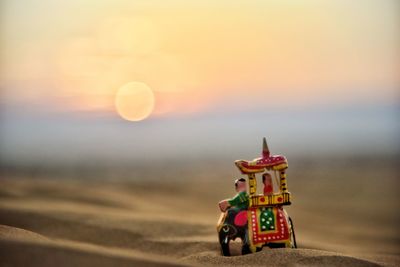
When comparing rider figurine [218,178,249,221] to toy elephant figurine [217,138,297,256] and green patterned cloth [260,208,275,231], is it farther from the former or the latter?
green patterned cloth [260,208,275,231]

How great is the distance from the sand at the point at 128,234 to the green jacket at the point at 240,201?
0.27 meters

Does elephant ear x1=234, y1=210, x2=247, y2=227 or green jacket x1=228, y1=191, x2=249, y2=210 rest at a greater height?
green jacket x1=228, y1=191, x2=249, y2=210

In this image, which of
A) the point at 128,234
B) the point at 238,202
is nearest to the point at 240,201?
the point at 238,202

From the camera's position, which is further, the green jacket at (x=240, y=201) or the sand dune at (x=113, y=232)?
the green jacket at (x=240, y=201)

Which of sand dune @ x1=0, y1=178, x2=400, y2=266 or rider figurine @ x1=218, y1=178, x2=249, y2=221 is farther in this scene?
rider figurine @ x1=218, y1=178, x2=249, y2=221

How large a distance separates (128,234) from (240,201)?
1.32 metres

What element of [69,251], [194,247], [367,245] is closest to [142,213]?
[194,247]

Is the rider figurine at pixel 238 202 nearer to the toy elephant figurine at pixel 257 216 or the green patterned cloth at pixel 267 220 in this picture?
the toy elephant figurine at pixel 257 216

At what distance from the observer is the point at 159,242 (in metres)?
4.15

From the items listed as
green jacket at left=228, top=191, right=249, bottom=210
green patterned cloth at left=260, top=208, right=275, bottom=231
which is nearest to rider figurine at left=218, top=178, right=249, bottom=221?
green jacket at left=228, top=191, right=249, bottom=210

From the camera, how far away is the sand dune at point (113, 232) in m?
2.52

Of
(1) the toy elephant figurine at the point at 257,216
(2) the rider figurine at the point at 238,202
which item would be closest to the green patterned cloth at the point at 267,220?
(1) the toy elephant figurine at the point at 257,216

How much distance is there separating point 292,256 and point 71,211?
2.34m

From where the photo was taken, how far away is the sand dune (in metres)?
2.52
